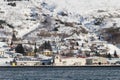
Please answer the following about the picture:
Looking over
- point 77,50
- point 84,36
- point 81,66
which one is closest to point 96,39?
point 84,36

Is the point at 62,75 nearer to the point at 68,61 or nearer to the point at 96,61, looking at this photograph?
the point at 68,61

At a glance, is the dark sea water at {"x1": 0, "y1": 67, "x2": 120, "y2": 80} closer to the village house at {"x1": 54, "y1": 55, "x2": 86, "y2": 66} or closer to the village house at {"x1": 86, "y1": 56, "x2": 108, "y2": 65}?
the village house at {"x1": 54, "y1": 55, "x2": 86, "y2": 66}

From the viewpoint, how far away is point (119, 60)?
119 metres

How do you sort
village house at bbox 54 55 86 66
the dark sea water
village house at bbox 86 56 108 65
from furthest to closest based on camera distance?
village house at bbox 86 56 108 65
village house at bbox 54 55 86 66
the dark sea water

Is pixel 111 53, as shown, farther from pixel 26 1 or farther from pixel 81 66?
pixel 26 1

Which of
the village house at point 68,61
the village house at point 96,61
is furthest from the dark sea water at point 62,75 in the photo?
the village house at point 96,61

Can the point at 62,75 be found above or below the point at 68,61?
above

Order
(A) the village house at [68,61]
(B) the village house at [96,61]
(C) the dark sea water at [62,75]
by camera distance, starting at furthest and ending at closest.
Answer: (B) the village house at [96,61]
(A) the village house at [68,61]
(C) the dark sea water at [62,75]

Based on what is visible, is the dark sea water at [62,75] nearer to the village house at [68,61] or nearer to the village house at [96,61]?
the village house at [68,61]

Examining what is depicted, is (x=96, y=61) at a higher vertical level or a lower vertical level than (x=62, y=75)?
lower

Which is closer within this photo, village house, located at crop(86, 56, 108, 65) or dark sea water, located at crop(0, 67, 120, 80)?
dark sea water, located at crop(0, 67, 120, 80)

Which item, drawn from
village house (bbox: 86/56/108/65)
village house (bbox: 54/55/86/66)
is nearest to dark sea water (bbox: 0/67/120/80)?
village house (bbox: 54/55/86/66)

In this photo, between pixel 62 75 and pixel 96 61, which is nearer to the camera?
pixel 62 75

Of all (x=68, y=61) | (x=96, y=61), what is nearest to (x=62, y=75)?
(x=68, y=61)
